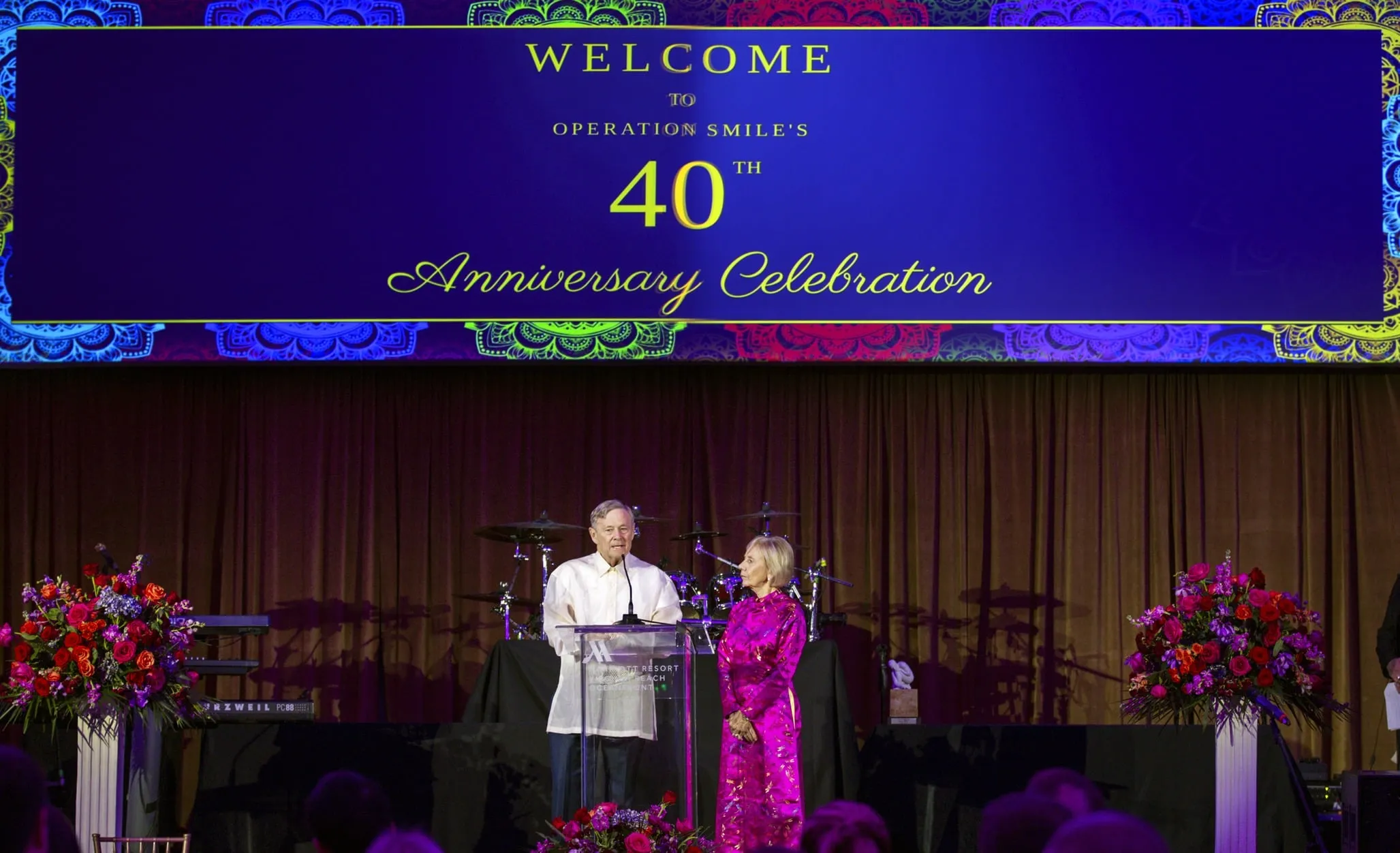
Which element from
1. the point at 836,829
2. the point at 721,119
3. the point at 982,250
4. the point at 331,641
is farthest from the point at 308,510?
the point at 836,829

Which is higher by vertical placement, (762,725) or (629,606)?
(629,606)

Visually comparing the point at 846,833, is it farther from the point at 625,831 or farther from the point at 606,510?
the point at 606,510

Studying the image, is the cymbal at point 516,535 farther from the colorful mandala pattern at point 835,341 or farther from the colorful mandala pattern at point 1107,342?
the colorful mandala pattern at point 1107,342

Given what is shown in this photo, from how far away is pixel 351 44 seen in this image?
8.30 m

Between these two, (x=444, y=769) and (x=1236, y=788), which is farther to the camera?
(x=444, y=769)

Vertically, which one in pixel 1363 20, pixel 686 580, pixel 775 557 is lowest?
pixel 686 580

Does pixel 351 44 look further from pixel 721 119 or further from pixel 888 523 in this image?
pixel 888 523

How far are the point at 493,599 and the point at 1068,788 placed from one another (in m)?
5.11

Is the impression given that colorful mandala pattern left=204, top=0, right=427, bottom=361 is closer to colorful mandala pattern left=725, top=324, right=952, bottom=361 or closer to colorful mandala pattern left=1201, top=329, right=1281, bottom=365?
colorful mandala pattern left=725, top=324, right=952, bottom=361

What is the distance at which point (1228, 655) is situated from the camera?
580 centimetres

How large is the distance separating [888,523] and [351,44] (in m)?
3.92

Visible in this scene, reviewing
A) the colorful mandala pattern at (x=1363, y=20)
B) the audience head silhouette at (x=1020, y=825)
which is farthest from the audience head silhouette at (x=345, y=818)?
the colorful mandala pattern at (x=1363, y=20)

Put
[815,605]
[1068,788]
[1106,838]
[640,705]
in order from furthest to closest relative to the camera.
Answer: [815,605] → [640,705] → [1068,788] → [1106,838]

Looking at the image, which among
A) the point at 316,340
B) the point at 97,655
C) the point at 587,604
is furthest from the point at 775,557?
the point at 316,340
